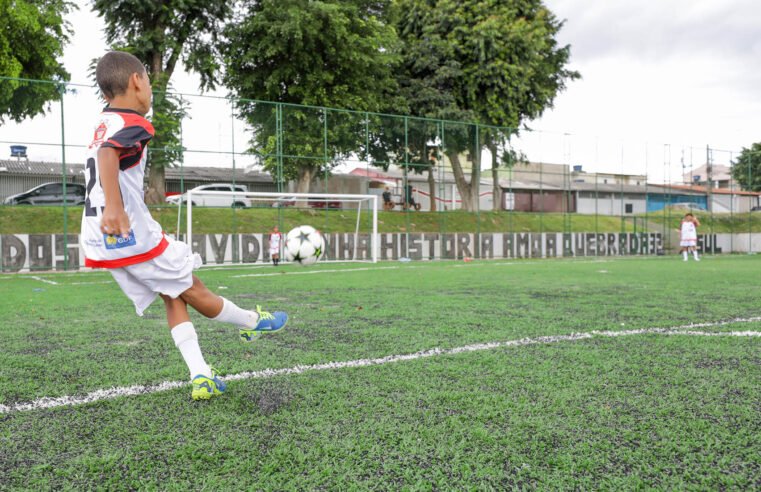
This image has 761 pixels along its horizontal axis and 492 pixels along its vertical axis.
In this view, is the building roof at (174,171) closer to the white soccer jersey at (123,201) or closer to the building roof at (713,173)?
the white soccer jersey at (123,201)

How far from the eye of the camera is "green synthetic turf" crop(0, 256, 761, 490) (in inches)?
80.1

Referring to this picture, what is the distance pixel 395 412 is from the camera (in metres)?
2.69

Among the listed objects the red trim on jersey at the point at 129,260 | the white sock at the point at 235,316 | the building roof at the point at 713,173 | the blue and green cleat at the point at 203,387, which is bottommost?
the blue and green cleat at the point at 203,387

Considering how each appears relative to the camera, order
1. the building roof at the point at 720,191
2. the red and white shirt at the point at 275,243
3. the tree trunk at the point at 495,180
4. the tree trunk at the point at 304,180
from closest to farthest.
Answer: the red and white shirt at the point at 275,243 → the tree trunk at the point at 304,180 → the tree trunk at the point at 495,180 → the building roof at the point at 720,191

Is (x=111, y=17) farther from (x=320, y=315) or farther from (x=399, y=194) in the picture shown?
(x=320, y=315)

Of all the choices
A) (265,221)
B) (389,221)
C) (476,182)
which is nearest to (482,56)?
(476,182)

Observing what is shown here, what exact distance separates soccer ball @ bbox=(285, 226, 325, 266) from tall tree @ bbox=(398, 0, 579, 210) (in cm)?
1631

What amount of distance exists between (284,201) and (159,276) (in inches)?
622

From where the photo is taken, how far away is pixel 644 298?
7359 mm

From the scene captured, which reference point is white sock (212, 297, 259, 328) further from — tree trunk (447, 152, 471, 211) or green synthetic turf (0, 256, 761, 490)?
tree trunk (447, 152, 471, 211)

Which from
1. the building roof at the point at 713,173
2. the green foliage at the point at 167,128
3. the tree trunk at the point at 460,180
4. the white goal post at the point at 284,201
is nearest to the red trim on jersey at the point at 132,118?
the white goal post at the point at 284,201

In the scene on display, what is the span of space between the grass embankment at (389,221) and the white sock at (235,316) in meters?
13.8

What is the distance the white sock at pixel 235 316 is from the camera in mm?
3169

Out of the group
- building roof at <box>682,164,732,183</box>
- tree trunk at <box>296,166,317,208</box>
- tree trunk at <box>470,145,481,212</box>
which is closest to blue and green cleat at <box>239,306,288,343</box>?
tree trunk at <box>296,166,317,208</box>
